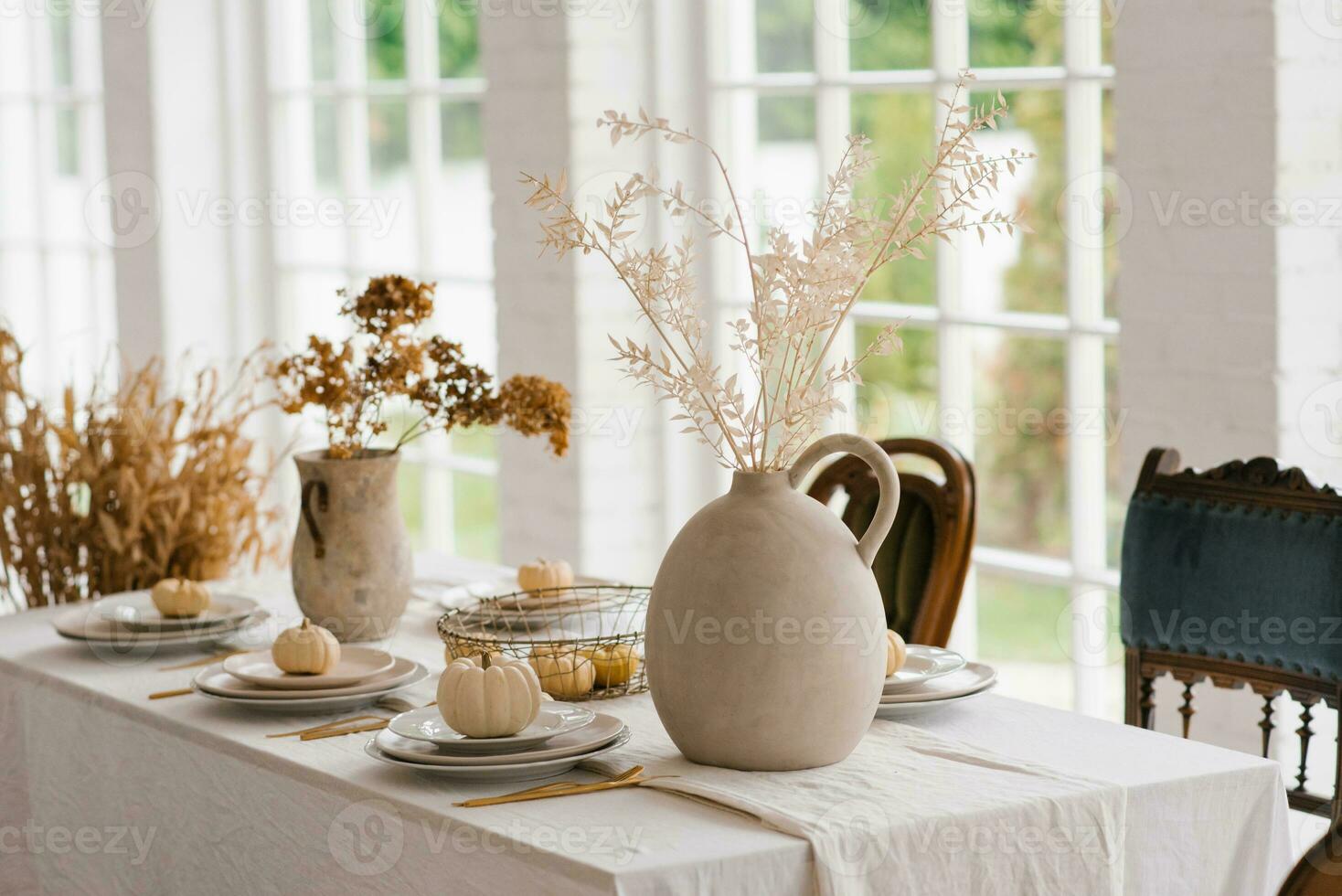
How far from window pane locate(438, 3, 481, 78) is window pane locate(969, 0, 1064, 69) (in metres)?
2.64

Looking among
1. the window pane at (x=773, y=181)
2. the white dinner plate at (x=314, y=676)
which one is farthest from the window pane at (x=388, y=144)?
the white dinner plate at (x=314, y=676)

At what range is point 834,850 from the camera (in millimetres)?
1381

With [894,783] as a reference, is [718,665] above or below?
above

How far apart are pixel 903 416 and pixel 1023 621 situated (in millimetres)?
1911

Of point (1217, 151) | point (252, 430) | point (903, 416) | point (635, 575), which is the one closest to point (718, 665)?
point (1217, 151)

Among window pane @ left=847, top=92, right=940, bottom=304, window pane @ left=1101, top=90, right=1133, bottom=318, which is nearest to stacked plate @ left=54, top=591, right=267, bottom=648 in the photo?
window pane @ left=1101, top=90, right=1133, bottom=318

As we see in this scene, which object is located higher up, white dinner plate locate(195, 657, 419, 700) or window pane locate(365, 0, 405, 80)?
window pane locate(365, 0, 405, 80)

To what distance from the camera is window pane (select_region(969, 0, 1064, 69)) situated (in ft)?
29.1

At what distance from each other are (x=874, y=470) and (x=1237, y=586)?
62 centimetres

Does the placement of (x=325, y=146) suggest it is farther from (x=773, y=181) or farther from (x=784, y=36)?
(x=784, y=36)

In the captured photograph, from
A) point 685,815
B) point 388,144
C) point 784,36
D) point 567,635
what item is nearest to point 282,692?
point 567,635

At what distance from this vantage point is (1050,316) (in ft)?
10.4

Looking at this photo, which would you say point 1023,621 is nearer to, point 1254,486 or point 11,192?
point 11,192

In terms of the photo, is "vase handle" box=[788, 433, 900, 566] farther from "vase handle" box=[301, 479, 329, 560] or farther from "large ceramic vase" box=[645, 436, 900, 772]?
"vase handle" box=[301, 479, 329, 560]
